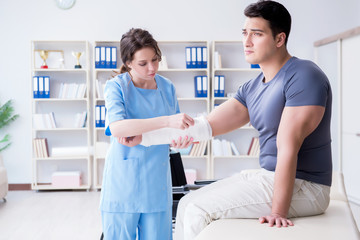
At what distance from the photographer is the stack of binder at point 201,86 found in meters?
4.80

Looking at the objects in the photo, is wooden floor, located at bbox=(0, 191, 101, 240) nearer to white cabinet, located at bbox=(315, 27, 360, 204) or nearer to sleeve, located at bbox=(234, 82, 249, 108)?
sleeve, located at bbox=(234, 82, 249, 108)

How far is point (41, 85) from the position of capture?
473cm

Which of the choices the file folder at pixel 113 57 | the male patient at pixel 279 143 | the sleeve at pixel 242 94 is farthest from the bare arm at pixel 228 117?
the file folder at pixel 113 57

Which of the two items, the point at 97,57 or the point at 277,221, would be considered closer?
the point at 277,221

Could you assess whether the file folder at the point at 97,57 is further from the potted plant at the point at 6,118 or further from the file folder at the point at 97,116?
the potted plant at the point at 6,118

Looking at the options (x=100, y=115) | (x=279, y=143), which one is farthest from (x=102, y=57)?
(x=279, y=143)

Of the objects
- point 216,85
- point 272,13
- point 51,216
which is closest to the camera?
point 272,13

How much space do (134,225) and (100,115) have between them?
3058mm

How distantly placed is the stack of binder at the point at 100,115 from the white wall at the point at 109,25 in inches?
33.5

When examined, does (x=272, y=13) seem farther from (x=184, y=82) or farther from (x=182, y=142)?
(x=184, y=82)

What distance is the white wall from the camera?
4930 mm

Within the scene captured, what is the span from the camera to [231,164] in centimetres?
511

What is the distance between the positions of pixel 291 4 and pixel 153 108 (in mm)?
3730

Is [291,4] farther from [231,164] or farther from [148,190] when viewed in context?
[148,190]
